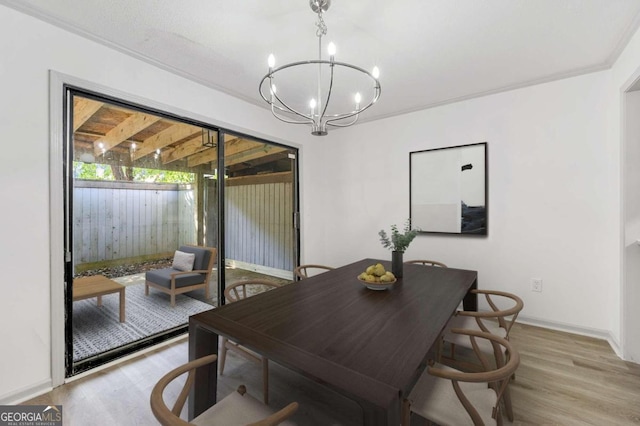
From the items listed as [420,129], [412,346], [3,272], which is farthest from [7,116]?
[420,129]

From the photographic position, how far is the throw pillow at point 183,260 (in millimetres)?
2883

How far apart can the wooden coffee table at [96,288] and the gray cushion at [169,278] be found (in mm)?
272

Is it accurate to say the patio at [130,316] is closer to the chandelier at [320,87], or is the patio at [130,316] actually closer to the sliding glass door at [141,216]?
the sliding glass door at [141,216]

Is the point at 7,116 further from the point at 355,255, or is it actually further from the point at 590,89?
the point at 590,89

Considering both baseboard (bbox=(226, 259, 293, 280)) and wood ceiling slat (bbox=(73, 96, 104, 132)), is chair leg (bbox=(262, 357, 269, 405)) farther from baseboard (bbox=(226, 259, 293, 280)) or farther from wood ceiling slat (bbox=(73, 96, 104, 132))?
wood ceiling slat (bbox=(73, 96, 104, 132))

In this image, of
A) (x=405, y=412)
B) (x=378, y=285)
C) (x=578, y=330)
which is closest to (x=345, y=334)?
(x=405, y=412)

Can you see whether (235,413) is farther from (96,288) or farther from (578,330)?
(578,330)

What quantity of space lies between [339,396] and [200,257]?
199 cm

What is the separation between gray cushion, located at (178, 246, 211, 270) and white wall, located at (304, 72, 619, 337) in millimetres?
2494

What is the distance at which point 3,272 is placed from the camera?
5.79 feet

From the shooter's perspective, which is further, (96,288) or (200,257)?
(200,257)

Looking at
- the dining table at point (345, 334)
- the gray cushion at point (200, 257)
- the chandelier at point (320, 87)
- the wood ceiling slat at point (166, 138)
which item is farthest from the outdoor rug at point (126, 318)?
the chandelier at point (320, 87)

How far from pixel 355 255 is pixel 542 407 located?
2.67 metres

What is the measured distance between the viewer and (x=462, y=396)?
3.58 ft
